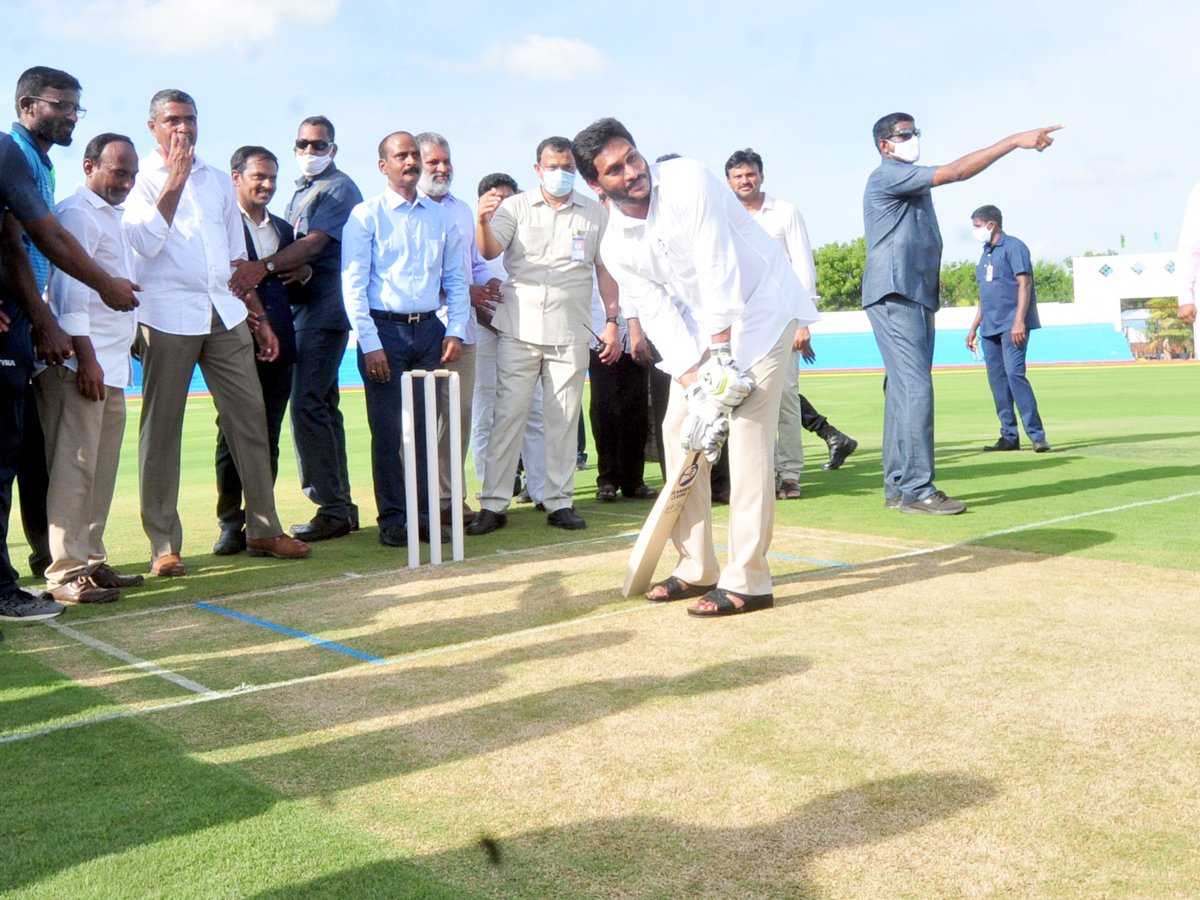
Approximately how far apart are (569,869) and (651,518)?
273 cm

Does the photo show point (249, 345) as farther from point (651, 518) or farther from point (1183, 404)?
point (1183, 404)

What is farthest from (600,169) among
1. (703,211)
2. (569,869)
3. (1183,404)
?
(1183,404)

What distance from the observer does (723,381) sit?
4598 mm

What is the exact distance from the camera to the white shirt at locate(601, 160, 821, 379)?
463 cm

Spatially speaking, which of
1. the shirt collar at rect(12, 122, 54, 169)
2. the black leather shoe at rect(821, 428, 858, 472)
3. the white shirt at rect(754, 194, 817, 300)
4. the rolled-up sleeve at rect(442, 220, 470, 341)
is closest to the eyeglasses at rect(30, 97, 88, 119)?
the shirt collar at rect(12, 122, 54, 169)

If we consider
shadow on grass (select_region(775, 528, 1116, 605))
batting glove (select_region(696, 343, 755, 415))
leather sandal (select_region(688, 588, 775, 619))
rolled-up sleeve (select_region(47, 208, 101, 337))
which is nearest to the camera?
batting glove (select_region(696, 343, 755, 415))

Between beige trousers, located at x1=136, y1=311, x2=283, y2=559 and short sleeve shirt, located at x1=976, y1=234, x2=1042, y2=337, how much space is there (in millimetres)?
7347

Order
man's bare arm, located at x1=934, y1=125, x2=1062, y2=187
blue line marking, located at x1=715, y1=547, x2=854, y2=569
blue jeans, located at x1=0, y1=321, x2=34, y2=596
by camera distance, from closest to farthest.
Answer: blue jeans, located at x1=0, y1=321, x2=34, y2=596, blue line marking, located at x1=715, y1=547, x2=854, y2=569, man's bare arm, located at x1=934, y1=125, x2=1062, y2=187

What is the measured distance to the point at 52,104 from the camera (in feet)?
17.1

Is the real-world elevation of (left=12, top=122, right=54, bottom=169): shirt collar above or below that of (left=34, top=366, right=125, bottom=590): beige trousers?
above

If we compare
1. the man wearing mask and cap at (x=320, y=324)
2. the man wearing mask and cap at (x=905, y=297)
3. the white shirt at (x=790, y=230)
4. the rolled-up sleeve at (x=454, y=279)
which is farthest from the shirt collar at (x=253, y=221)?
the man wearing mask and cap at (x=905, y=297)

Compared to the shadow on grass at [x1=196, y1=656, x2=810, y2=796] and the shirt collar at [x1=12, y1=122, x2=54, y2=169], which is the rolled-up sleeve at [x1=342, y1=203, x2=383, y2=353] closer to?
the shirt collar at [x1=12, y1=122, x2=54, y2=169]

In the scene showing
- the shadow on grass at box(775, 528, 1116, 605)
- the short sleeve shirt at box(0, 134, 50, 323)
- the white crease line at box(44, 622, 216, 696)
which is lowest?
the white crease line at box(44, 622, 216, 696)

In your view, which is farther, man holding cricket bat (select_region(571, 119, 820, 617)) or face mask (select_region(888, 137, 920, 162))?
face mask (select_region(888, 137, 920, 162))
